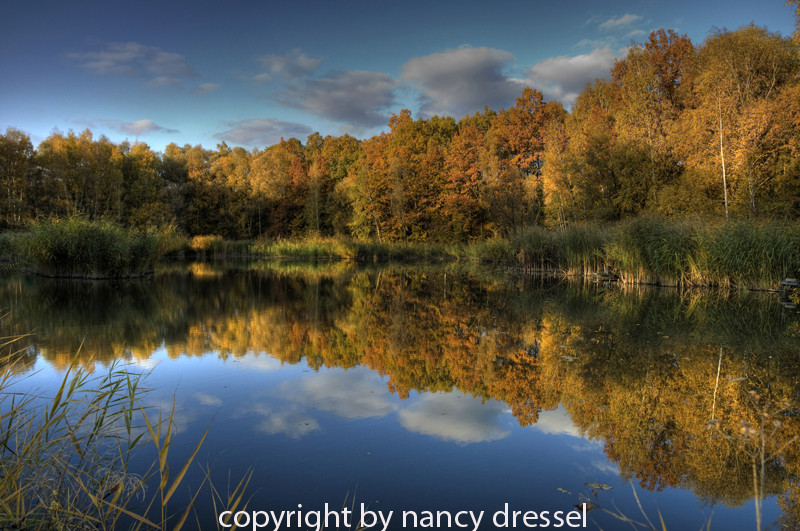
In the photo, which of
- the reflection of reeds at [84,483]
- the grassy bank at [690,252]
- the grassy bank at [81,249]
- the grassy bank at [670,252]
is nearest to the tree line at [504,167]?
the grassy bank at [670,252]

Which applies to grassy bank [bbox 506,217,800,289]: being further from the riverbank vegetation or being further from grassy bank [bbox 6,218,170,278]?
grassy bank [bbox 6,218,170,278]

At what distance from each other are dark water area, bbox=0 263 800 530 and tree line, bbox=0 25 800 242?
13.8 m

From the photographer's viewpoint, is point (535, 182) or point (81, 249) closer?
point (81, 249)

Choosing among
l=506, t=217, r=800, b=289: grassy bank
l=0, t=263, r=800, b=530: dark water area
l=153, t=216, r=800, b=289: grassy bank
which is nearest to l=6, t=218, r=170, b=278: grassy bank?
l=0, t=263, r=800, b=530: dark water area

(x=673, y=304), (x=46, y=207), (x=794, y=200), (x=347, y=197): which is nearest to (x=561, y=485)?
(x=673, y=304)

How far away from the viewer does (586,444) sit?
10.9 feet

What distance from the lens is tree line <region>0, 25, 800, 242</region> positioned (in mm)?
19859

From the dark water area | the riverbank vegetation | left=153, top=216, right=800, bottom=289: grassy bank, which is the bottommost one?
the dark water area

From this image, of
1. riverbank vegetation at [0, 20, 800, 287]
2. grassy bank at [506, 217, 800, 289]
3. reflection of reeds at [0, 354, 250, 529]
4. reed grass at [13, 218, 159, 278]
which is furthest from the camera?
riverbank vegetation at [0, 20, 800, 287]

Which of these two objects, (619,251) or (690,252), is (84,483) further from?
(619,251)

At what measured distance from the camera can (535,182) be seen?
30.2 m

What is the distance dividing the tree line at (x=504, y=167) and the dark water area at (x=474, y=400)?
13.8m

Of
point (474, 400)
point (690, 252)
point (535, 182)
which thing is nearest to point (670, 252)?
point (690, 252)

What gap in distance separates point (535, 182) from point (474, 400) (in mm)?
27933
